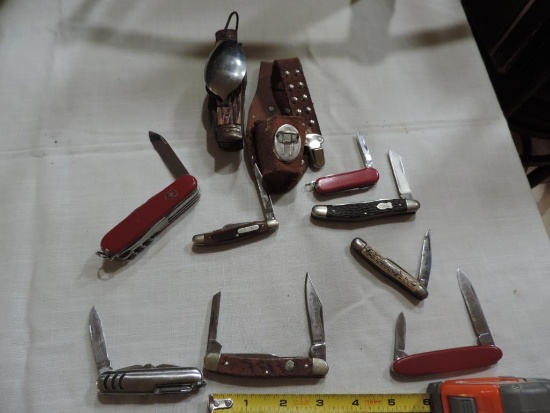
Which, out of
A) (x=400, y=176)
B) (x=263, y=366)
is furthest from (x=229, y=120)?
(x=263, y=366)

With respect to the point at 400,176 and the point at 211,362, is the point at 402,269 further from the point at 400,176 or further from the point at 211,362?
the point at 211,362

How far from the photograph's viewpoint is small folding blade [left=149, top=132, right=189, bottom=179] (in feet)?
2.94

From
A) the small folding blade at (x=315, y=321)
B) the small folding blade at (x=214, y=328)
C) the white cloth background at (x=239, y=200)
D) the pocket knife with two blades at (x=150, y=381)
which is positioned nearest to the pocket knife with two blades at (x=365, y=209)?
the white cloth background at (x=239, y=200)

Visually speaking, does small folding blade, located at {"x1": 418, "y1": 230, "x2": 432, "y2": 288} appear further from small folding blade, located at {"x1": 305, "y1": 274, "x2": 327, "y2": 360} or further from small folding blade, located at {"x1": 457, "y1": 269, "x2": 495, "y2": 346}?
small folding blade, located at {"x1": 305, "y1": 274, "x2": 327, "y2": 360}

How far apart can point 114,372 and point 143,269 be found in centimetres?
19

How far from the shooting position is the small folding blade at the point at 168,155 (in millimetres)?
897

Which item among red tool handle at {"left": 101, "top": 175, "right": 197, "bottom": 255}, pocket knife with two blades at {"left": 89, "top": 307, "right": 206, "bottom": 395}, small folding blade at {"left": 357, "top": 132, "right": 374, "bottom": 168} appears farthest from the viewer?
small folding blade at {"left": 357, "top": 132, "right": 374, "bottom": 168}

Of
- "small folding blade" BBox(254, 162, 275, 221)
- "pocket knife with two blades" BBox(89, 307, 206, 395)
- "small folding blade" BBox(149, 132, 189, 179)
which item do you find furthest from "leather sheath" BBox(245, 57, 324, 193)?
"pocket knife with two blades" BBox(89, 307, 206, 395)

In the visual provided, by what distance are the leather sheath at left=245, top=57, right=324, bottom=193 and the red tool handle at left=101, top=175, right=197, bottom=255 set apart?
0.16 metres

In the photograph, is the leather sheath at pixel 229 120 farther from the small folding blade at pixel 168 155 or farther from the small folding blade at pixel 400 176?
the small folding blade at pixel 400 176

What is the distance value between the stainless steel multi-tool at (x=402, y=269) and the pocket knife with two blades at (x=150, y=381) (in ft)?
1.23

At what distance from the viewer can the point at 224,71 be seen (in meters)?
0.90

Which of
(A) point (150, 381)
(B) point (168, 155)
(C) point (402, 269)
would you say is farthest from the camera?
(B) point (168, 155)

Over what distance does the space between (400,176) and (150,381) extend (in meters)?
0.64
